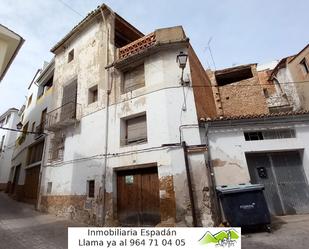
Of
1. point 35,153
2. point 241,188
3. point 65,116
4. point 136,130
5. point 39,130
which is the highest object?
point 39,130

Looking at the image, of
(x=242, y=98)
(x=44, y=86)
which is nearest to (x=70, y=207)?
(x=242, y=98)

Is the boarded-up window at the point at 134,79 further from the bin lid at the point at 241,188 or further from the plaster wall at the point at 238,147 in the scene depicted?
the bin lid at the point at 241,188

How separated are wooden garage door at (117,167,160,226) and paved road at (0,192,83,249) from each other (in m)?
2.23

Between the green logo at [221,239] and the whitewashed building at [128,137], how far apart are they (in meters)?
2.29

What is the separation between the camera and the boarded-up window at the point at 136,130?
8820mm

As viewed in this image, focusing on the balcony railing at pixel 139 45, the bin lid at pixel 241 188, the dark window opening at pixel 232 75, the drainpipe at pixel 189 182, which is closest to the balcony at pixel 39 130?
the balcony railing at pixel 139 45

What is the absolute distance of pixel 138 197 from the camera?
806 centimetres

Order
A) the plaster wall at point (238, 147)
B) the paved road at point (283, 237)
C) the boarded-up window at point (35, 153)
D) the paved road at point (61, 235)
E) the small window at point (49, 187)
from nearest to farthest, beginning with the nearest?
the paved road at point (283, 237) → the paved road at point (61, 235) → the plaster wall at point (238, 147) → the small window at point (49, 187) → the boarded-up window at point (35, 153)

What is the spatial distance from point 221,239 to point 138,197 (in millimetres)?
4216

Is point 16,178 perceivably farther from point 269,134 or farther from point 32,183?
point 269,134

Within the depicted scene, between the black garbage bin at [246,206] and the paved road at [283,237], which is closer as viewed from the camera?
the paved road at [283,237]

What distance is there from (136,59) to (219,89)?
7469 mm

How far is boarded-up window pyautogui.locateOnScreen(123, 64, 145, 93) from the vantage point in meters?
9.76

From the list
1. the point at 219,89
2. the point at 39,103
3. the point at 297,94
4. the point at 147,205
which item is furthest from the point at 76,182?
the point at 297,94
